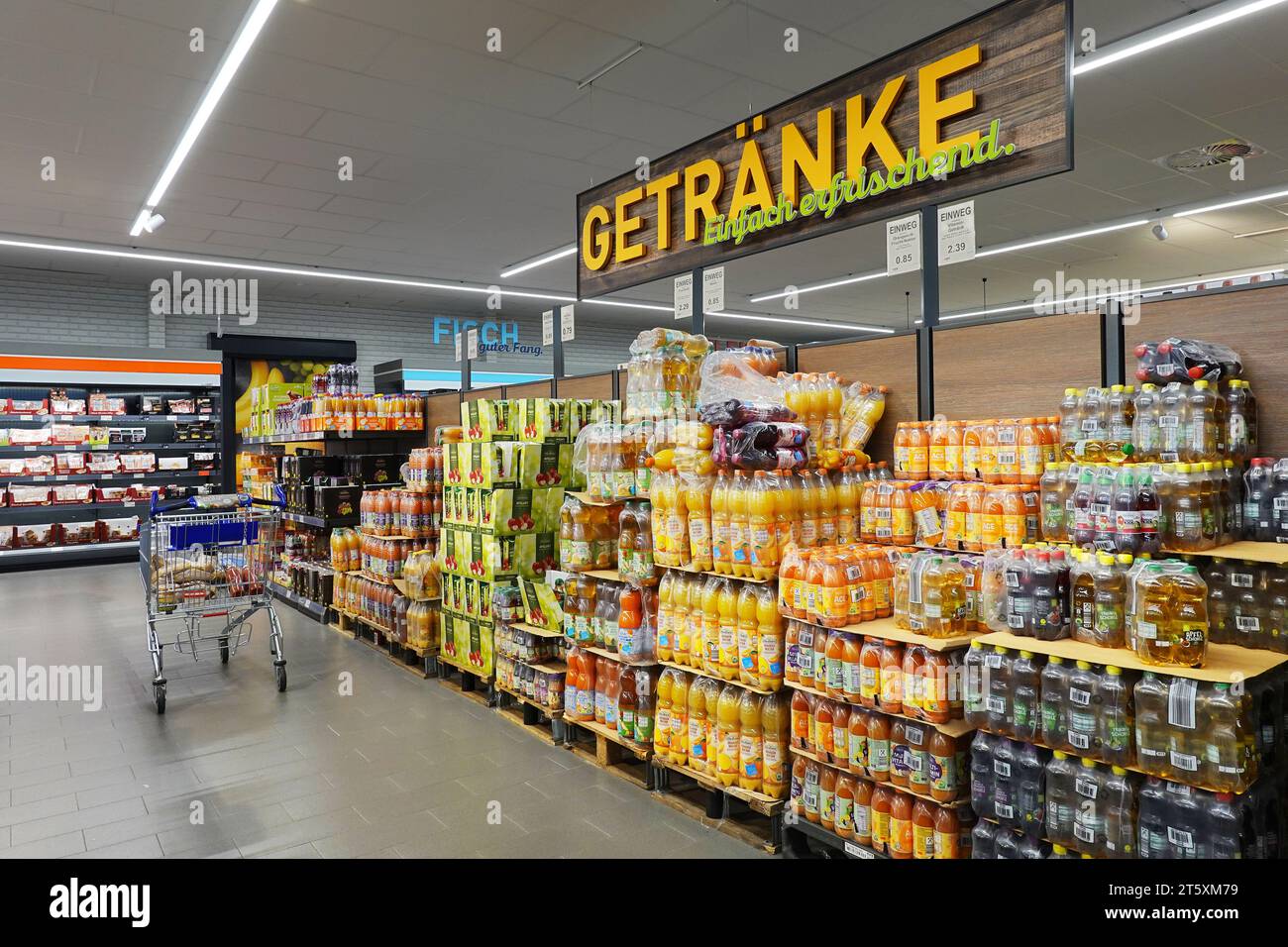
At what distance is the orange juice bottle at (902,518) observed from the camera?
315cm

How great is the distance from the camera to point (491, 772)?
3.94m

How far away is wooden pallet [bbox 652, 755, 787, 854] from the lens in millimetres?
3176

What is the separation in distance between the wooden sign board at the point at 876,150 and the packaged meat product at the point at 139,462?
10.1 meters

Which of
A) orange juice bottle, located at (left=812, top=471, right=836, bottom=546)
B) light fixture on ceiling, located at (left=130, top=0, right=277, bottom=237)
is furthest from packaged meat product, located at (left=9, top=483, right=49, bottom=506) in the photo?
orange juice bottle, located at (left=812, top=471, right=836, bottom=546)

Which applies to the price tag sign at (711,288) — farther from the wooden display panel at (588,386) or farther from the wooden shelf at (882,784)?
the wooden shelf at (882,784)

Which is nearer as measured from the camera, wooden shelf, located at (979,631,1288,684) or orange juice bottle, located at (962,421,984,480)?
wooden shelf, located at (979,631,1288,684)

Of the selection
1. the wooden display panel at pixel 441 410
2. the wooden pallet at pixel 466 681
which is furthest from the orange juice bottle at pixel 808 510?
the wooden display panel at pixel 441 410

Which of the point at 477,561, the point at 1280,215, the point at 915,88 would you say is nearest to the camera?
the point at 915,88

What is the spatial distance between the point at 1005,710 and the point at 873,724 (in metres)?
0.52

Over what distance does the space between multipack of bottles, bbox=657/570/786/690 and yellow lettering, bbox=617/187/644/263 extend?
2024 millimetres

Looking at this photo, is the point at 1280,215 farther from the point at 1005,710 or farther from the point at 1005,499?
the point at 1005,710

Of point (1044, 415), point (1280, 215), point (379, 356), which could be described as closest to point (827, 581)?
point (1044, 415)

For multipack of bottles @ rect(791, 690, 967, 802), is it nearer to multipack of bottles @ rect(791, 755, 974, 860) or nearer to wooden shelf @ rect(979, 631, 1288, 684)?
multipack of bottles @ rect(791, 755, 974, 860)

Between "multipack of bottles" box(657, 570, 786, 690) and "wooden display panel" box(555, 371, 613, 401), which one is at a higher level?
"wooden display panel" box(555, 371, 613, 401)
